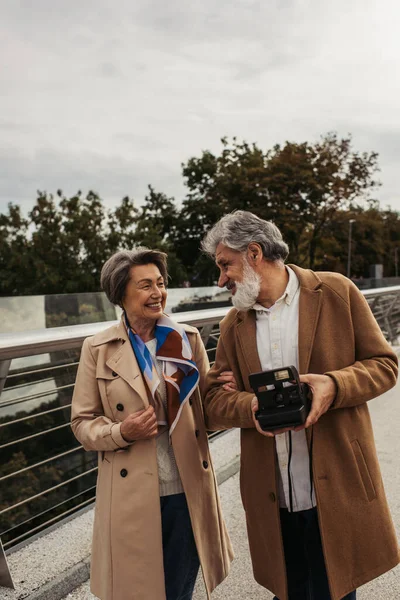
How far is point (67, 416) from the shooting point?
3.37 meters

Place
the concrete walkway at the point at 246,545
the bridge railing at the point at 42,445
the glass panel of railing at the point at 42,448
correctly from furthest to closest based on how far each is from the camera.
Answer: the glass panel of railing at the point at 42,448, the bridge railing at the point at 42,445, the concrete walkway at the point at 246,545

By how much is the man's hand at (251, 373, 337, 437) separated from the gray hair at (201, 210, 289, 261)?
1.53 ft

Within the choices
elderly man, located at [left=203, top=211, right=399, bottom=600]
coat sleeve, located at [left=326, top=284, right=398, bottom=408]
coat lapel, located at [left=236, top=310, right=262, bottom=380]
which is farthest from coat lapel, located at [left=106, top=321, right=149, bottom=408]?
coat sleeve, located at [left=326, top=284, right=398, bottom=408]

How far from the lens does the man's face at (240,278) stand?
197 cm

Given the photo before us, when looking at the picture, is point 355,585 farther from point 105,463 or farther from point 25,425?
point 25,425

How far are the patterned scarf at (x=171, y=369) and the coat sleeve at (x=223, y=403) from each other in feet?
0.25

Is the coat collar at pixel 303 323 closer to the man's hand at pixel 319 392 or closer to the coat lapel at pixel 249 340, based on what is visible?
the coat lapel at pixel 249 340

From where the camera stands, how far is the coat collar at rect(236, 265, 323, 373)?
191 cm

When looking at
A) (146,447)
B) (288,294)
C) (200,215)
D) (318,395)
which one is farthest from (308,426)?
(200,215)

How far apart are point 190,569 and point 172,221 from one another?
44.5 meters

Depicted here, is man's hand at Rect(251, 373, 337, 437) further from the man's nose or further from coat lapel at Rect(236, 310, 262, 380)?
the man's nose

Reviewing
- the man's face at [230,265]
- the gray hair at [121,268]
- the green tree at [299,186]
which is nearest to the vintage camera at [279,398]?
the man's face at [230,265]

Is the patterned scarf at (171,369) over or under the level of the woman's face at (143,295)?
under

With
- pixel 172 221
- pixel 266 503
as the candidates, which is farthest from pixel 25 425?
pixel 172 221
